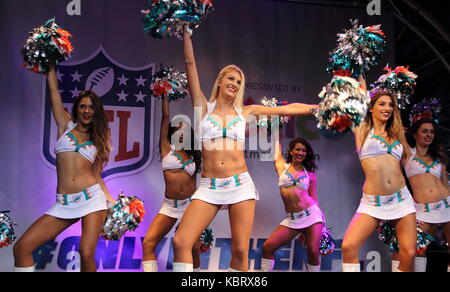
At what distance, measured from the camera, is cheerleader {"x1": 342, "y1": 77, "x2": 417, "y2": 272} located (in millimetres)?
4109

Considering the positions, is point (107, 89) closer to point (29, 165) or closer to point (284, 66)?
point (29, 165)

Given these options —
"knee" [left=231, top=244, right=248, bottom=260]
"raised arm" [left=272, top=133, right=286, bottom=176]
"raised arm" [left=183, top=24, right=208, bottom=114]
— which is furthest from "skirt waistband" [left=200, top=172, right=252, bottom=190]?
"raised arm" [left=272, top=133, right=286, bottom=176]

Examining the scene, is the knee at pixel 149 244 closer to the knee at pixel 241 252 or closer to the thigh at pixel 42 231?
the thigh at pixel 42 231

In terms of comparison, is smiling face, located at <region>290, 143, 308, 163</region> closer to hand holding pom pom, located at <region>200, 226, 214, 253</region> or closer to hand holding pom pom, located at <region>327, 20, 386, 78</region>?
hand holding pom pom, located at <region>200, 226, 214, 253</region>

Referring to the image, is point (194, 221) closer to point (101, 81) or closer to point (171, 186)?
point (171, 186)

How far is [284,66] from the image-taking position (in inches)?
295

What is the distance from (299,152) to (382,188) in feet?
6.04

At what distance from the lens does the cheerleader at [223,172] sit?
371 cm

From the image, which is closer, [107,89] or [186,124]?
[186,124]

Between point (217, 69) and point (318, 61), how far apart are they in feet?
5.23

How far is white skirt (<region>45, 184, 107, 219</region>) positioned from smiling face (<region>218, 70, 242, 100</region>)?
4.58 feet

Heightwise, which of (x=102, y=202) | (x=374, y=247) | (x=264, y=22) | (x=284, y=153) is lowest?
(x=374, y=247)
